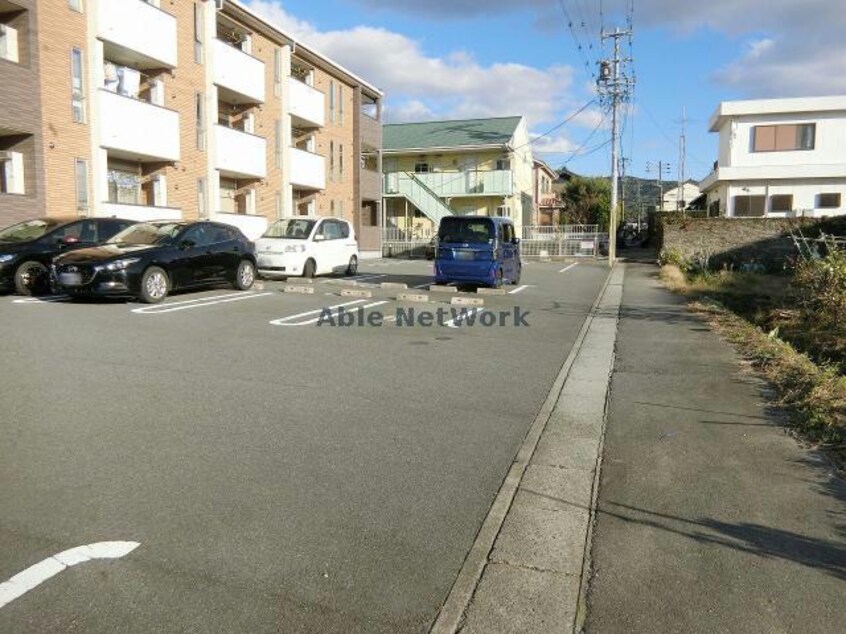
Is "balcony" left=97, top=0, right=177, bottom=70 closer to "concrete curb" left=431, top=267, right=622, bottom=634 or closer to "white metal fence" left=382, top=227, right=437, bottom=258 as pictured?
"concrete curb" left=431, top=267, right=622, bottom=634

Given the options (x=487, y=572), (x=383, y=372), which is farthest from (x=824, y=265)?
(x=487, y=572)

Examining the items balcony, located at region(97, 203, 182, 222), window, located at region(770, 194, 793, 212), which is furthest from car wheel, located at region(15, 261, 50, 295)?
window, located at region(770, 194, 793, 212)

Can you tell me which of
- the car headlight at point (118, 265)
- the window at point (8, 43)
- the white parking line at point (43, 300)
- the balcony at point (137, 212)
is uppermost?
the window at point (8, 43)

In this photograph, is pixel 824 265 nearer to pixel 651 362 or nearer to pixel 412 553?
pixel 651 362

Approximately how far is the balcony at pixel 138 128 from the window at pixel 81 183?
873 mm

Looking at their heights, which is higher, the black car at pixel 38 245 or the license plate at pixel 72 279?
the black car at pixel 38 245

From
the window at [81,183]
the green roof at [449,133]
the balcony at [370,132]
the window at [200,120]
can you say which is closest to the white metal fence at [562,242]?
the green roof at [449,133]

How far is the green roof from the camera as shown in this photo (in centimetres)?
4412

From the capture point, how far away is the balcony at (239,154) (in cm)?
2356

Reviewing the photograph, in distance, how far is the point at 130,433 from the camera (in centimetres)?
526

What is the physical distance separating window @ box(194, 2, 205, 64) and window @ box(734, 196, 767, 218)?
1137 inches

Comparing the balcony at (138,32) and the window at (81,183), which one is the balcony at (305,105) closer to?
the balcony at (138,32)

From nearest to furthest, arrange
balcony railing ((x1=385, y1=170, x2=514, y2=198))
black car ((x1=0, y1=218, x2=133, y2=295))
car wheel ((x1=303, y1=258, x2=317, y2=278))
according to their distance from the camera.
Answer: black car ((x1=0, y1=218, x2=133, y2=295))
car wheel ((x1=303, y1=258, x2=317, y2=278))
balcony railing ((x1=385, y1=170, x2=514, y2=198))

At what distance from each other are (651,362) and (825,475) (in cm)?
401
